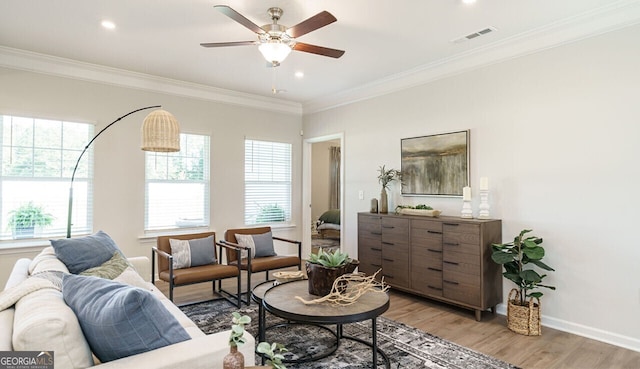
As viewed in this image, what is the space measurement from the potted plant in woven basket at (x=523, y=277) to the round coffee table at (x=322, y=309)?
1.38m

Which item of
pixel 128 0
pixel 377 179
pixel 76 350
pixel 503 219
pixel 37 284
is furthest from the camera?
pixel 377 179

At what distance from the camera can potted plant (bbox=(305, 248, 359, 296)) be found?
257 centimetres

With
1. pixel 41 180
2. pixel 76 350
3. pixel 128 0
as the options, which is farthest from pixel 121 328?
pixel 41 180

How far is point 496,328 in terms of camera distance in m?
3.35

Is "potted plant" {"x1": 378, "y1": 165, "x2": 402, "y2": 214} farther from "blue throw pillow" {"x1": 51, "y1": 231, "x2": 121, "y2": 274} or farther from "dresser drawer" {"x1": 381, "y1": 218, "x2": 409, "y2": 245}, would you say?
"blue throw pillow" {"x1": 51, "y1": 231, "x2": 121, "y2": 274}

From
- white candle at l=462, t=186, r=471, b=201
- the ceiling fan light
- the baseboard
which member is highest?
the ceiling fan light

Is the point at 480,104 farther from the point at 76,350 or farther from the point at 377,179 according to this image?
the point at 76,350

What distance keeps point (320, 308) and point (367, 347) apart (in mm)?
834

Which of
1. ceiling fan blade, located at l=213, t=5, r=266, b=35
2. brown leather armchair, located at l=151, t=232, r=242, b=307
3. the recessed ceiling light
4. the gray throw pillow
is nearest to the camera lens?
ceiling fan blade, located at l=213, t=5, r=266, b=35

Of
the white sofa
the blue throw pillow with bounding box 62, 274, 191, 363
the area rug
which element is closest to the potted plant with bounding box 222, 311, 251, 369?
the white sofa

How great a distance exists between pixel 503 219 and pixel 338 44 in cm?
252

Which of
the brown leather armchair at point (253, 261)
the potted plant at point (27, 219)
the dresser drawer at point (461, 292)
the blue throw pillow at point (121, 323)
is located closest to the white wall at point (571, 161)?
the dresser drawer at point (461, 292)

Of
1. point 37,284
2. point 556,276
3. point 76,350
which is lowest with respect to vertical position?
point 556,276

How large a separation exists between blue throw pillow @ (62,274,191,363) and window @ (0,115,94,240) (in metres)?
3.55
